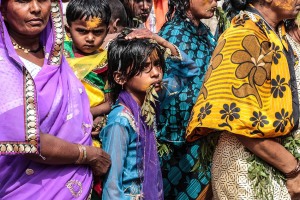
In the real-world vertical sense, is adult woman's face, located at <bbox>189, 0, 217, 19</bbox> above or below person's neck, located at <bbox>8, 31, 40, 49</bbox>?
below

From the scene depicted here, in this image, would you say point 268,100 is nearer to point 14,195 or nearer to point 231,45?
point 231,45

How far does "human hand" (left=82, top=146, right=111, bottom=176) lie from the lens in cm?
351

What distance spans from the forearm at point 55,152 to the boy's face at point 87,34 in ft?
3.82

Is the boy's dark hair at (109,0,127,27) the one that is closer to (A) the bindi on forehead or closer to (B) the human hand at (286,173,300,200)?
(A) the bindi on forehead

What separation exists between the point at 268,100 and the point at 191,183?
58.6 inches

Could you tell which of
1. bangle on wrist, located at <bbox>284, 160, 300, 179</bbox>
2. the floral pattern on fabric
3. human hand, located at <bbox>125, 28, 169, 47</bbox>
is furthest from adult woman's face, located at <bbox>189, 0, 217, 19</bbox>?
bangle on wrist, located at <bbox>284, 160, 300, 179</bbox>

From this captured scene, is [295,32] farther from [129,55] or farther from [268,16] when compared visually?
[129,55]

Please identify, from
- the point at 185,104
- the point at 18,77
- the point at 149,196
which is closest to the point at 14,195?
the point at 18,77

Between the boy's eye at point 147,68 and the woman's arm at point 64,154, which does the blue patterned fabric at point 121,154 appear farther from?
the boy's eye at point 147,68

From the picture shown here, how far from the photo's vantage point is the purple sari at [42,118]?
10.3ft

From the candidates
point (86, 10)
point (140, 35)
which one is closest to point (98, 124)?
point (140, 35)

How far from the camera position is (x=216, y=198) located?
3926mm

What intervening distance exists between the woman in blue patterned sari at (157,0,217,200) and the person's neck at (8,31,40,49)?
4.76 feet

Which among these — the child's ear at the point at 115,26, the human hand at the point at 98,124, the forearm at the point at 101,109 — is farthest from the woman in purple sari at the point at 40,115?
the child's ear at the point at 115,26
